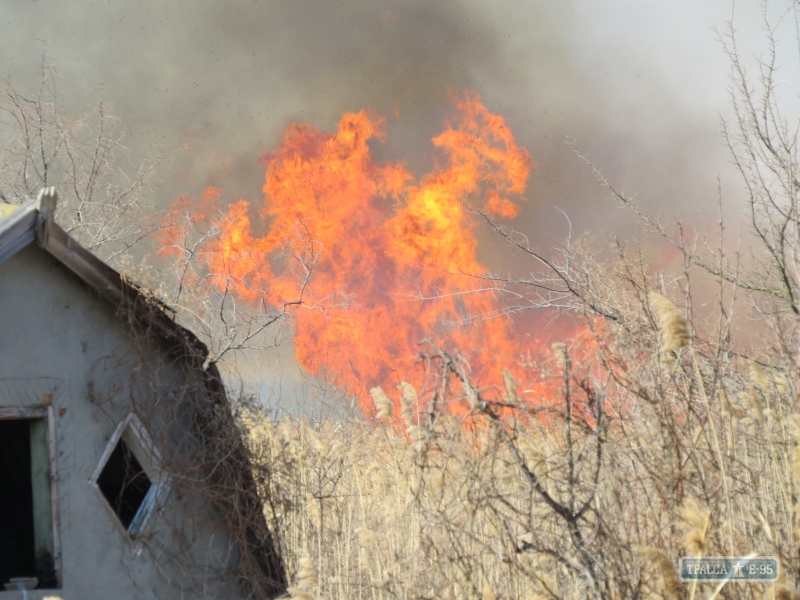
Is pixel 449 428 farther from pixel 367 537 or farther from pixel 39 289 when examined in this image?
pixel 39 289

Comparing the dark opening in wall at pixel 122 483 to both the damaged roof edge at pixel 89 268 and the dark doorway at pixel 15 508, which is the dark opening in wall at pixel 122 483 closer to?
the dark doorway at pixel 15 508

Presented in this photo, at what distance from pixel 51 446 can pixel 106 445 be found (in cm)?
50

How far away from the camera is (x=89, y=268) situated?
632cm

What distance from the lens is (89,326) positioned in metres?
6.39

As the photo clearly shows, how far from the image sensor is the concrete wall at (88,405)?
583cm

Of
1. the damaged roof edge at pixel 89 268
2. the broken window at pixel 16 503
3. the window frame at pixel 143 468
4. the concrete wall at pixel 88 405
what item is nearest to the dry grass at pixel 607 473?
the concrete wall at pixel 88 405

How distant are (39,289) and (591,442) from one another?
4.67m

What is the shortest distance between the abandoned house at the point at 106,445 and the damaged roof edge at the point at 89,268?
0.01 metres

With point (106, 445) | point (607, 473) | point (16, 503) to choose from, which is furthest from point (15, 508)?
point (607, 473)

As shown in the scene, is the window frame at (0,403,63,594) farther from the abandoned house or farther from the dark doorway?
the dark doorway

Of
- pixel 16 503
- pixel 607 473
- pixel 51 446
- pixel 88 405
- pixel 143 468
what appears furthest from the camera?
pixel 16 503

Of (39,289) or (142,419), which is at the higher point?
(39,289)

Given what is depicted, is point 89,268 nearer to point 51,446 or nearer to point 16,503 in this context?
point 51,446

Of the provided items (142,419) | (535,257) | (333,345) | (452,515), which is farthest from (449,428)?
(333,345)
